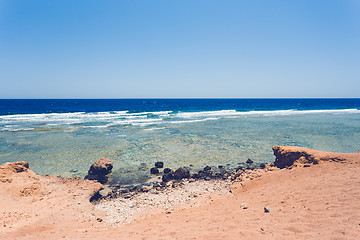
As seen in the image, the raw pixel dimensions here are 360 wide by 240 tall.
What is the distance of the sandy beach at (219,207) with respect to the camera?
15.3ft

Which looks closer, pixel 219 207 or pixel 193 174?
pixel 219 207

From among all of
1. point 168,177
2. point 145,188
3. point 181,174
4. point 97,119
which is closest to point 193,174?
point 181,174

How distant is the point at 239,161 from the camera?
12.8 meters

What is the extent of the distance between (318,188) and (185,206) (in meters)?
4.41

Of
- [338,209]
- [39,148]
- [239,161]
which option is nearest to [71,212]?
[338,209]

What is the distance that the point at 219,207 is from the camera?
6.67 m

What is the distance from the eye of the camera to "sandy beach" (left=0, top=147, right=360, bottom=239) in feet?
15.3

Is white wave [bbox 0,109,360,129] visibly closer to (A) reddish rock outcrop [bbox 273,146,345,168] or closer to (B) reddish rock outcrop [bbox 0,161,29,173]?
(B) reddish rock outcrop [bbox 0,161,29,173]

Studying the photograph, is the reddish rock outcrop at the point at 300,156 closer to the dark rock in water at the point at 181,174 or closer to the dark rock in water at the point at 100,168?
the dark rock in water at the point at 181,174

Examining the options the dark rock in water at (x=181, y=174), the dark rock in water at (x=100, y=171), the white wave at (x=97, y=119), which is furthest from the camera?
the white wave at (x=97, y=119)

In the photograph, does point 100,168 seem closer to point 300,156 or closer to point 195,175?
point 195,175

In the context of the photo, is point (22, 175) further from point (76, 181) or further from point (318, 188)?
point (318, 188)

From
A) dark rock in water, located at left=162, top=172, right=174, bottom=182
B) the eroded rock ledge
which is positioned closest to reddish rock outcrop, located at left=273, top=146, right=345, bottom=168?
the eroded rock ledge

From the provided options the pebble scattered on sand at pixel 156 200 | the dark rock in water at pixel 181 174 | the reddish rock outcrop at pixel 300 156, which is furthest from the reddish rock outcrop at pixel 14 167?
the reddish rock outcrop at pixel 300 156
